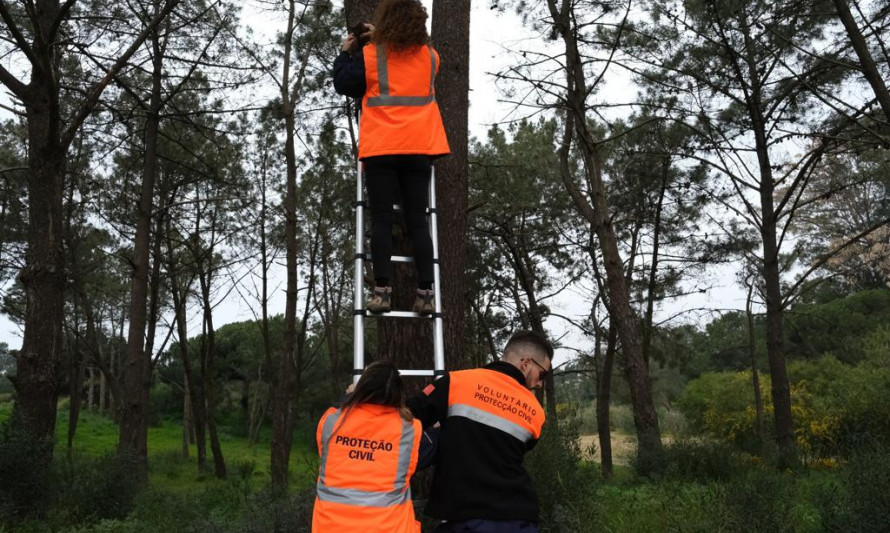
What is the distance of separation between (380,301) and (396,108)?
118cm

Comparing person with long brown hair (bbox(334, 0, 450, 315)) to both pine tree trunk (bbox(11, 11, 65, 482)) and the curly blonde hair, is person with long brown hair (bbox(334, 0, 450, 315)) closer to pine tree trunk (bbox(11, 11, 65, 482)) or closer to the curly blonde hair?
the curly blonde hair

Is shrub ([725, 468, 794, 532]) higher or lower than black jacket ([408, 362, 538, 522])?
lower

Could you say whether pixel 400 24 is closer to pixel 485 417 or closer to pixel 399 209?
pixel 399 209

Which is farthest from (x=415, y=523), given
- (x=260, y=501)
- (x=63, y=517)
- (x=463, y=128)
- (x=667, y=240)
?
(x=667, y=240)

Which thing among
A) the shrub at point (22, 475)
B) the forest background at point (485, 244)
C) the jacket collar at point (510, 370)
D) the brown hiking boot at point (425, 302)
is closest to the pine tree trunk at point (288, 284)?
the forest background at point (485, 244)

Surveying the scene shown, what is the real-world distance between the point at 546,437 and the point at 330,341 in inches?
816

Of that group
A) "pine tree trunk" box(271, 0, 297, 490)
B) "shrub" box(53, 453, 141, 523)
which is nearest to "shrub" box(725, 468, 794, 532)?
"shrub" box(53, 453, 141, 523)

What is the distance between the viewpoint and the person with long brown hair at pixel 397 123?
12.7 feet

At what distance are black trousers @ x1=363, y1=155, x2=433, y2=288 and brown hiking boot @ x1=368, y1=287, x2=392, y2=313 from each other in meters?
0.07

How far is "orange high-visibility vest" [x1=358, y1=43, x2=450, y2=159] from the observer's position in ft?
12.8

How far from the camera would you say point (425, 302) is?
3824 millimetres

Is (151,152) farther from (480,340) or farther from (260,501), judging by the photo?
(480,340)

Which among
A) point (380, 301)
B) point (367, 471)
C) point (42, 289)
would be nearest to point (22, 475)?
point (42, 289)

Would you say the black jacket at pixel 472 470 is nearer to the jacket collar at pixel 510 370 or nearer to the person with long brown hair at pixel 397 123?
the jacket collar at pixel 510 370
